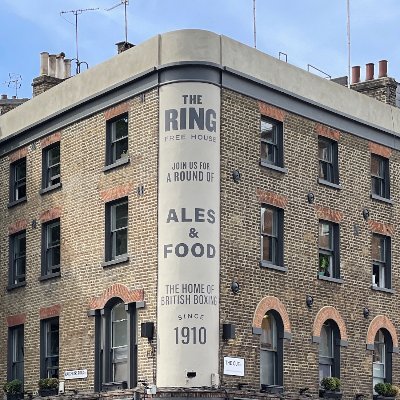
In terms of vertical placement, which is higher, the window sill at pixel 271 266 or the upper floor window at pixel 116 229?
the upper floor window at pixel 116 229

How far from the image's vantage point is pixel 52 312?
131ft

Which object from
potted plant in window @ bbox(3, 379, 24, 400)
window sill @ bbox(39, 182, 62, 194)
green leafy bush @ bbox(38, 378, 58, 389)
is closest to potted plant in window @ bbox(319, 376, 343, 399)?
green leafy bush @ bbox(38, 378, 58, 389)

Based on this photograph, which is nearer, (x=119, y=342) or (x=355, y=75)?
(x=119, y=342)

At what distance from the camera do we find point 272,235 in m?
38.1

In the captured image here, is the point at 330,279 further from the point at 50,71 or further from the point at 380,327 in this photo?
the point at 50,71

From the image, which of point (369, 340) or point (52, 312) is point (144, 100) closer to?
point (52, 312)

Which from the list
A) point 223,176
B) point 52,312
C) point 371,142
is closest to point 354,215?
point 371,142

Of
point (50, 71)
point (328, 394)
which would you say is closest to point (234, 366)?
point (328, 394)

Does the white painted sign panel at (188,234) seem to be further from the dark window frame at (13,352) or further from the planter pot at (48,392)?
the dark window frame at (13,352)

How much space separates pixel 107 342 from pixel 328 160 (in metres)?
9.44

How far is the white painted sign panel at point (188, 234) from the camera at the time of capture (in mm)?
34562

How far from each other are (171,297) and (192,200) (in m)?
2.80

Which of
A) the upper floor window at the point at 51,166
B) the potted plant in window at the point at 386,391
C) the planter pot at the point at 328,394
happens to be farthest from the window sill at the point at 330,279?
the upper floor window at the point at 51,166

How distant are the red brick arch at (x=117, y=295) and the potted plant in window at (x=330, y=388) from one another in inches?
257
